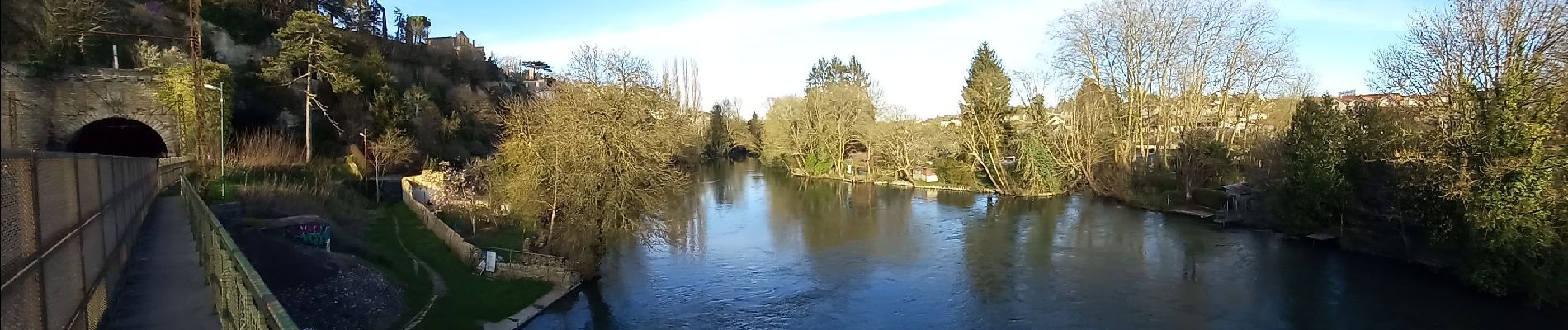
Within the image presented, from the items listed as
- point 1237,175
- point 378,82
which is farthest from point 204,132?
point 1237,175

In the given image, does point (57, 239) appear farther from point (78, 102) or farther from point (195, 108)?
point (78, 102)

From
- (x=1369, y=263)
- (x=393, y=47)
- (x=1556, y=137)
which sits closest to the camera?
(x=1556, y=137)

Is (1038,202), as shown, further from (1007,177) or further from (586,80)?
(586,80)

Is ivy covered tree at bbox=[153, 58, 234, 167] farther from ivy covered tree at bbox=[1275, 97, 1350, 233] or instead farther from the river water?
ivy covered tree at bbox=[1275, 97, 1350, 233]

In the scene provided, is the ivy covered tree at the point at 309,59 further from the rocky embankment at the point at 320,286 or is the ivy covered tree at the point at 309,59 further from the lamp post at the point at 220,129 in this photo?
the rocky embankment at the point at 320,286

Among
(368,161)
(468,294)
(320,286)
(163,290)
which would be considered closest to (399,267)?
(468,294)

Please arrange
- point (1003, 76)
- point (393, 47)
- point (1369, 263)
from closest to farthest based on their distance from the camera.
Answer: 1. point (1369, 263)
2. point (1003, 76)
3. point (393, 47)

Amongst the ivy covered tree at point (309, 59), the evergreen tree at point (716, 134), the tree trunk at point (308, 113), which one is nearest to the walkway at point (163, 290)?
the tree trunk at point (308, 113)

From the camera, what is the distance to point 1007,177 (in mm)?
35219

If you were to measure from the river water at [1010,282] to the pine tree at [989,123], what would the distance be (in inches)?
393

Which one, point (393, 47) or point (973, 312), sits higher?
point (393, 47)

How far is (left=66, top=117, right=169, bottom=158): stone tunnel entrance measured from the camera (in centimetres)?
2112

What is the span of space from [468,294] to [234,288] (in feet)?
33.6

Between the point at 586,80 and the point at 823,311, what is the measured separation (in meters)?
8.14
